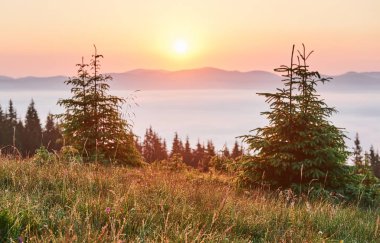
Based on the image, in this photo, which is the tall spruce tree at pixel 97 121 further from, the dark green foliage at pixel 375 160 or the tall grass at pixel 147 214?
the dark green foliage at pixel 375 160

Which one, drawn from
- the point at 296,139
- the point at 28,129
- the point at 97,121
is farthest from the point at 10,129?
the point at 296,139

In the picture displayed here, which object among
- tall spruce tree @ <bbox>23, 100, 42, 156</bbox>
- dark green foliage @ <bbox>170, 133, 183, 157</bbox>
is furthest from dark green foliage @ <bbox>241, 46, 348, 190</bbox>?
dark green foliage @ <bbox>170, 133, 183, 157</bbox>

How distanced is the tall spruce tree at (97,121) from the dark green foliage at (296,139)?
7838mm

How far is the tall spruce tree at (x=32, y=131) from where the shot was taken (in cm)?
6675

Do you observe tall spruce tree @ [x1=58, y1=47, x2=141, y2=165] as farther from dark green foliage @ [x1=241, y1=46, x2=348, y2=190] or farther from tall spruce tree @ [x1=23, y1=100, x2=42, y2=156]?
tall spruce tree @ [x1=23, y1=100, x2=42, y2=156]

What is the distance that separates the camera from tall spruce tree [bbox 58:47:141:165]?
58.9 feet

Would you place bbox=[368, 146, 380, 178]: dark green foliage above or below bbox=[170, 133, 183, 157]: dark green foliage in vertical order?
below

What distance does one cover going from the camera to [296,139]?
11.7 meters

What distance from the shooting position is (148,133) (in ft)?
277

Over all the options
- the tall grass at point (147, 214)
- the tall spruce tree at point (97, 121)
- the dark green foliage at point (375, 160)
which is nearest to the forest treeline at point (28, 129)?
the tall spruce tree at point (97, 121)

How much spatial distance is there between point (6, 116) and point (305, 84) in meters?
69.6

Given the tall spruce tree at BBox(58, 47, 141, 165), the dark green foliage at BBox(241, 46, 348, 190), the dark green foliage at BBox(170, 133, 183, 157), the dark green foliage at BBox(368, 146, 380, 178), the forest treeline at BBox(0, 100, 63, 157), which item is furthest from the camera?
the dark green foliage at BBox(170, 133, 183, 157)

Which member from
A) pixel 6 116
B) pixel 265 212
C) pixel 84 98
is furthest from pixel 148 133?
pixel 265 212

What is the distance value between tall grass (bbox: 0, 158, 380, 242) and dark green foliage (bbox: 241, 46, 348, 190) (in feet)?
13.9
